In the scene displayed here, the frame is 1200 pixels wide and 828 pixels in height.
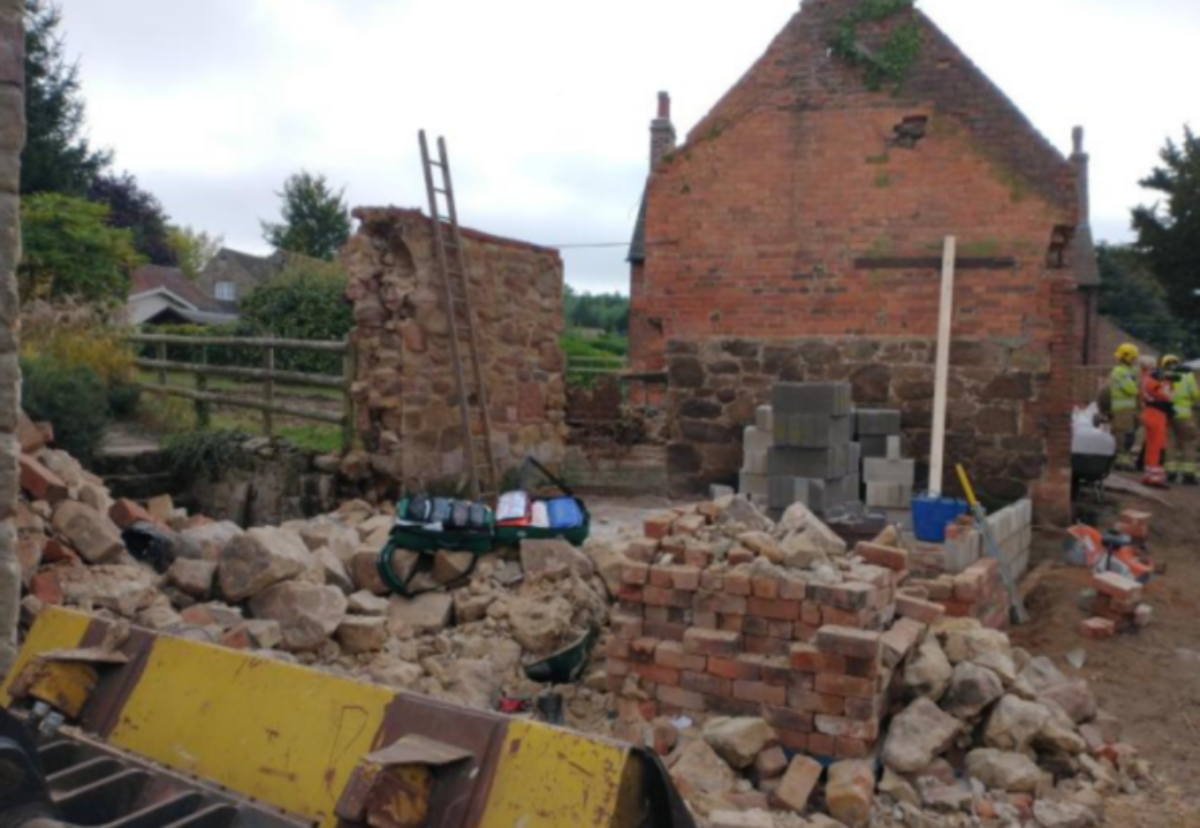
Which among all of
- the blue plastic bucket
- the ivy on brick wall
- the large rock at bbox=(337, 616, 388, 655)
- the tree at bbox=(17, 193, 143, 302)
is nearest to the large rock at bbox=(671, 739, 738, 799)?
the large rock at bbox=(337, 616, 388, 655)

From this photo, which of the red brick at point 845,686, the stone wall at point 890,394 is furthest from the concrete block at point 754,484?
the red brick at point 845,686

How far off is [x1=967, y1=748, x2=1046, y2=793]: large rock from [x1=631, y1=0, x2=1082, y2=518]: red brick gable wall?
213 inches

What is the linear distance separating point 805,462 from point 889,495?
1245 millimetres

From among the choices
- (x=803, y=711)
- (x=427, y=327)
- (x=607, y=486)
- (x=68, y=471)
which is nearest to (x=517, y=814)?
(x=803, y=711)

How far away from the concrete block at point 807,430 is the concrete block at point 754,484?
1.75 feet

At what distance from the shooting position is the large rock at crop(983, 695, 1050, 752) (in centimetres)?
469

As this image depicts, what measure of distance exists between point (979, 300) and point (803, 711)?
5.94m

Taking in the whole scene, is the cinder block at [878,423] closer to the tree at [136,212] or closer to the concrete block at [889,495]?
the concrete block at [889,495]

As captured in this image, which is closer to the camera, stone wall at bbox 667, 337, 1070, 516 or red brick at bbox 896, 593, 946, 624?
red brick at bbox 896, 593, 946, 624

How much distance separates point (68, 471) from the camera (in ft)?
22.1

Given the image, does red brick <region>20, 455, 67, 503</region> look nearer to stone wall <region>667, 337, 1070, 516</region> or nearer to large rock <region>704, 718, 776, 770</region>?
large rock <region>704, 718, 776, 770</region>

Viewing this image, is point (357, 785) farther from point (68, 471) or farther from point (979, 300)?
point (979, 300)

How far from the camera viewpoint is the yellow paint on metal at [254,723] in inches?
102

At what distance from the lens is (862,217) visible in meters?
9.83
